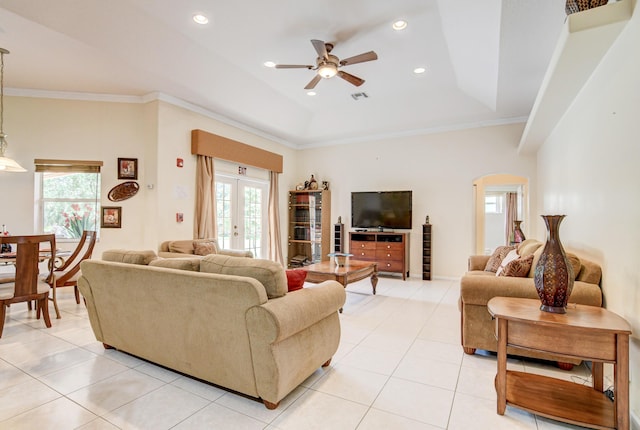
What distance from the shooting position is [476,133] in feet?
20.1

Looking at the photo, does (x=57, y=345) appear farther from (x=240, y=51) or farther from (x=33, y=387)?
(x=240, y=51)

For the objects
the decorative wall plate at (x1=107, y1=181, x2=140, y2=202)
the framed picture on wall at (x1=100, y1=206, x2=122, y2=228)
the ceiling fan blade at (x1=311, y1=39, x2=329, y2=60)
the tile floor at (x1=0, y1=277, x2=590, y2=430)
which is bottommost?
the tile floor at (x1=0, y1=277, x2=590, y2=430)

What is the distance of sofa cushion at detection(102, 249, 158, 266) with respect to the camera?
2.56 metres

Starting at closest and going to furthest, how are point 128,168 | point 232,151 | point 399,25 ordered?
point 399,25, point 128,168, point 232,151

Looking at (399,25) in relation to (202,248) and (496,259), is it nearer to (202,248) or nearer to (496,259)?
(496,259)

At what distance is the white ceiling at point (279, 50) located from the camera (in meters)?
3.16

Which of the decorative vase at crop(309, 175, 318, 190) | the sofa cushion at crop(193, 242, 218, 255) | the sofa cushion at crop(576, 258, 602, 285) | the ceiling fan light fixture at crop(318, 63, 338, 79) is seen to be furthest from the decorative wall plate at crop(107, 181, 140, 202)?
the sofa cushion at crop(576, 258, 602, 285)

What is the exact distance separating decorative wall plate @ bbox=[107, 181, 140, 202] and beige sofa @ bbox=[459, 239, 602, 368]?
481 cm

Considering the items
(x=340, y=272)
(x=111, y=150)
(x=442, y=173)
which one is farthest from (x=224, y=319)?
(x=442, y=173)

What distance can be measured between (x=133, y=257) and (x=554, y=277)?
10.0ft

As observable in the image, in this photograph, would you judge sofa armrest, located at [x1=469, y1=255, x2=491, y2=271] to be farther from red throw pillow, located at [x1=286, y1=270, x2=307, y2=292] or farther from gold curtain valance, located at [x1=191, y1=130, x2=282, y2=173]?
gold curtain valance, located at [x1=191, y1=130, x2=282, y2=173]

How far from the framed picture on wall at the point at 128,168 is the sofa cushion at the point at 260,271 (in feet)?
12.0

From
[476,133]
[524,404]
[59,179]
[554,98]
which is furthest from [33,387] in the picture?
[476,133]

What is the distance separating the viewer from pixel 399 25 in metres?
3.61
